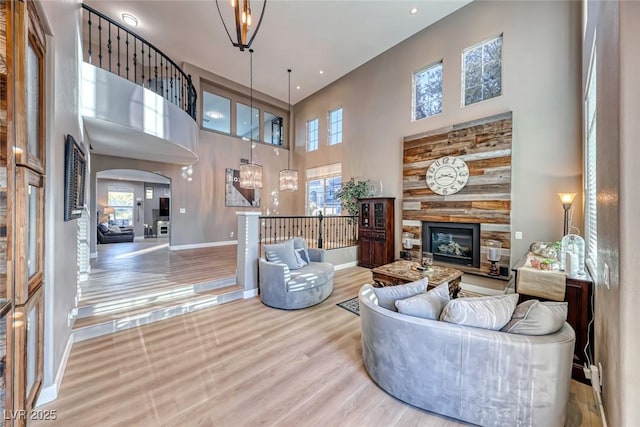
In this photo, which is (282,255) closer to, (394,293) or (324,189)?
(394,293)

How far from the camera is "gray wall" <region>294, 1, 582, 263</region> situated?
144 inches

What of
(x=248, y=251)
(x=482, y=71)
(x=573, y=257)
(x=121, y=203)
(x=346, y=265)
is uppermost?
(x=482, y=71)

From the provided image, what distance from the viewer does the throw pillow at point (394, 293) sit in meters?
2.24

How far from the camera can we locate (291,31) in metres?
5.48

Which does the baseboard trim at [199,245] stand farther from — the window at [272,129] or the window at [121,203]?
the window at [121,203]

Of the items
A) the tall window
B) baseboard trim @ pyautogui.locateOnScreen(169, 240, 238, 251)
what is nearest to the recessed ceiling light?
baseboard trim @ pyautogui.locateOnScreen(169, 240, 238, 251)

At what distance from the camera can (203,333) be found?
2883 mm

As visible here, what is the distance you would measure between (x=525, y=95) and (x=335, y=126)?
15.9ft

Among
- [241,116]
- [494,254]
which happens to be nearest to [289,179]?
[241,116]

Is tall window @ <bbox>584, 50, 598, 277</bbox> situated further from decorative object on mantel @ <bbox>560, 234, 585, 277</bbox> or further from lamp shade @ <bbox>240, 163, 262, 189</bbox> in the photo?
lamp shade @ <bbox>240, 163, 262, 189</bbox>

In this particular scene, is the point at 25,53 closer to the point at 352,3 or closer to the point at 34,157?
the point at 34,157

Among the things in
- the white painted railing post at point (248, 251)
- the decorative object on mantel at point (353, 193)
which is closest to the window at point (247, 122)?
the decorative object on mantel at point (353, 193)

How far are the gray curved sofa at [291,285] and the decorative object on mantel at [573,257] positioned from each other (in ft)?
9.21

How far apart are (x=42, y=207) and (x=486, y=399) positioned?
3338 mm
